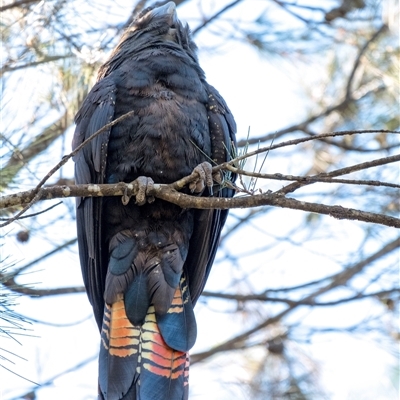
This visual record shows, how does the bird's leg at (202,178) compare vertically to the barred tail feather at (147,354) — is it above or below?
above

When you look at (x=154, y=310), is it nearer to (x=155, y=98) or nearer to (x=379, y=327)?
(x=155, y=98)

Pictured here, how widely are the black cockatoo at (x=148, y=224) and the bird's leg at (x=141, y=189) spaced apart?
22 mm

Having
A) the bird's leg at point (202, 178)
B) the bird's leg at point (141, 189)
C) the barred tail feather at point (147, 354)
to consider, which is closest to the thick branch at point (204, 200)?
the bird's leg at point (141, 189)

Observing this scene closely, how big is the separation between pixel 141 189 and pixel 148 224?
0.43 m

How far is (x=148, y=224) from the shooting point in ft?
11.7

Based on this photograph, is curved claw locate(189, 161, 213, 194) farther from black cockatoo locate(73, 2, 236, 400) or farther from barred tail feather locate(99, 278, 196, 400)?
barred tail feather locate(99, 278, 196, 400)

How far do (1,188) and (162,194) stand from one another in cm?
87

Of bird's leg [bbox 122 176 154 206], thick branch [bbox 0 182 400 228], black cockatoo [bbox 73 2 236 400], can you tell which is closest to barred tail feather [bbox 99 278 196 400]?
black cockatoo [bbox 73 2 236 400]

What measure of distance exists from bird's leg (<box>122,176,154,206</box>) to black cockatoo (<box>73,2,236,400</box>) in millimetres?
22

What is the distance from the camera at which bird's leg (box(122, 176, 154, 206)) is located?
10.3 feet

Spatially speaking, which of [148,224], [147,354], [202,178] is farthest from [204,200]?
[147,354]

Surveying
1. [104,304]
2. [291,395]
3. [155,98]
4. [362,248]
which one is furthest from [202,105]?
[291,395]

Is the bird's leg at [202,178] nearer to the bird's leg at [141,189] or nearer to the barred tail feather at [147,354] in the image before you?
the bird's leg at [141,189]

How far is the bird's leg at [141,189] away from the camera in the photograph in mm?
3148
